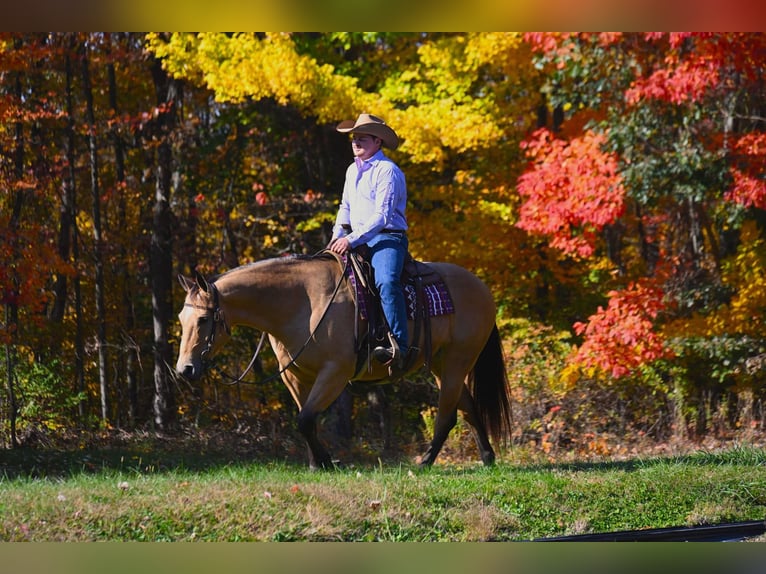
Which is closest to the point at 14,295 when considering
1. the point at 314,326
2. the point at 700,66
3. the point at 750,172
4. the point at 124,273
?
the point at 124,273

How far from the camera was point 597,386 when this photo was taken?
14.9 metres

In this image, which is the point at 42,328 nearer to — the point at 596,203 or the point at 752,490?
the point at 596,203

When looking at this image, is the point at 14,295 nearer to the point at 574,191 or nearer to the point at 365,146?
the point at 365,146

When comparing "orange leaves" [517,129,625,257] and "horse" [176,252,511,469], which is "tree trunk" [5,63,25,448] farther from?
"orange leaves" [517,129,625,257]

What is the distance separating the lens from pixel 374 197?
8766mm

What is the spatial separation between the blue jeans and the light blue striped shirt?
114 mm

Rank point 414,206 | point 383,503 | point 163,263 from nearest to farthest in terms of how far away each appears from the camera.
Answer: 1. point 383,503
2. point 163,263
3. point 414,206

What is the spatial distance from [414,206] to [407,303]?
7954 millimetres

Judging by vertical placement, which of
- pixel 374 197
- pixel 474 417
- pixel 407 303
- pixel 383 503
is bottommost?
pixel 383 503

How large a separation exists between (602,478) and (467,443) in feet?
18.6

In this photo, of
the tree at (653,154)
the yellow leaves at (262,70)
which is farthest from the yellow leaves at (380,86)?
the tree at (653,154)

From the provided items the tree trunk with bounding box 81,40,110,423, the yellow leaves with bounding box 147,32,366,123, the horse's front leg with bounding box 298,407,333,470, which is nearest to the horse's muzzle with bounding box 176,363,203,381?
the horse's front leg with bounding box 298,407,333,470

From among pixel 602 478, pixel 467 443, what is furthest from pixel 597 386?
pixel 602 478

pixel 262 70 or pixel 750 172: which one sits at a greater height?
pixel 262 70
